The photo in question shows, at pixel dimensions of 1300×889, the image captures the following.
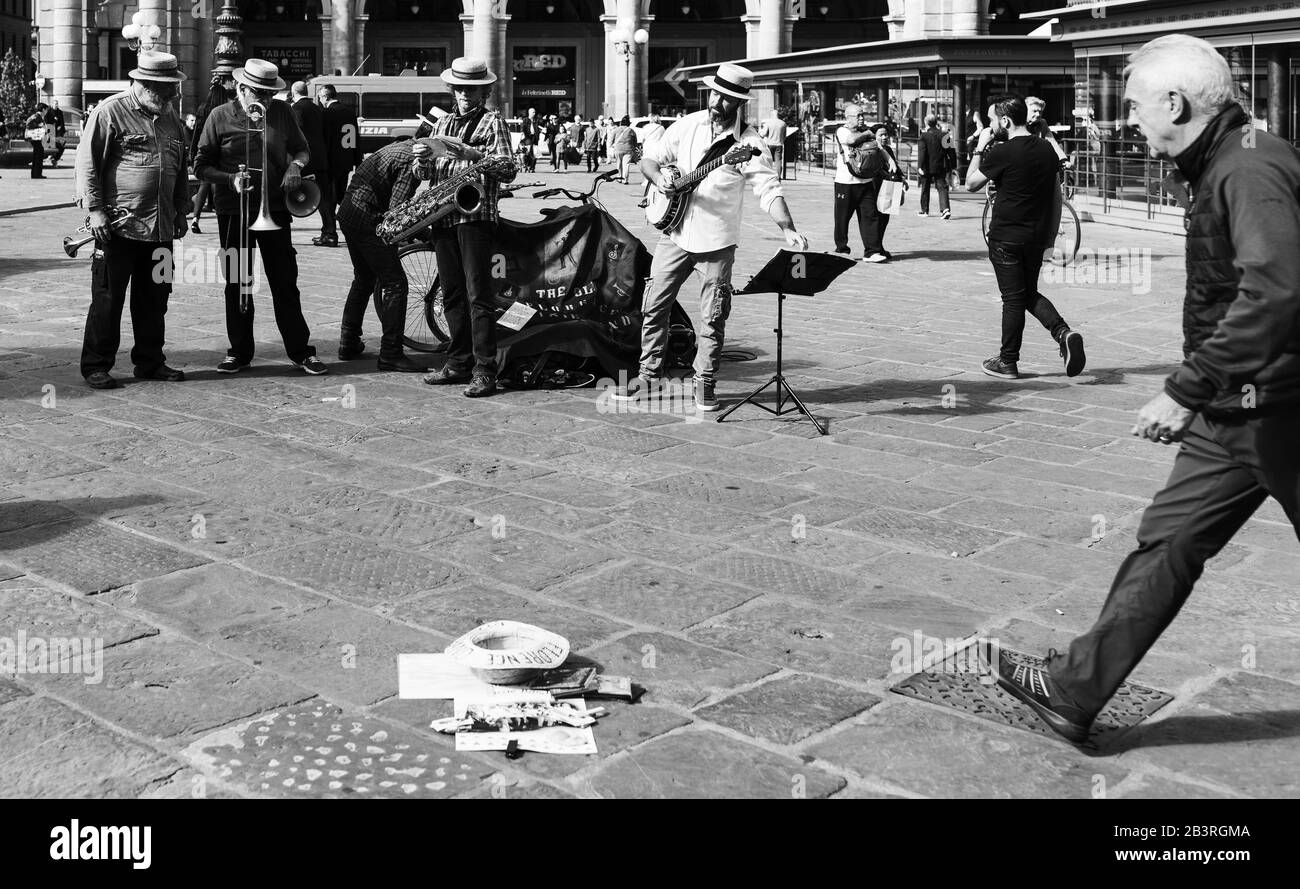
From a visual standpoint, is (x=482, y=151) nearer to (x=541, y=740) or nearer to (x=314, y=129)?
(x=541, y=740)

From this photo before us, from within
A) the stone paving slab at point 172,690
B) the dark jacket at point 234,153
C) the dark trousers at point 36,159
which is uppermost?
the dark trousers at point 36,159

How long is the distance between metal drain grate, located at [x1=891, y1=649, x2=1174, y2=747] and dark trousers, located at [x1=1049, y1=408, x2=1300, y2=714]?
0.73 feet

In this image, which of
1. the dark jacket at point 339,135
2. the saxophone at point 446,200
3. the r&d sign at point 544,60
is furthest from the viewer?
the r&d sign at point 544,60

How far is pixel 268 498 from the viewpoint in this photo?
250 inches

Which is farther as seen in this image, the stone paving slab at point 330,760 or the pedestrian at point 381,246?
the pedestrian at point 381,246

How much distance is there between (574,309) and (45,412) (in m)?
2.84

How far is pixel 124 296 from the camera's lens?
28.1 ft

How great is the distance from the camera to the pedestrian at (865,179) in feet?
52.5

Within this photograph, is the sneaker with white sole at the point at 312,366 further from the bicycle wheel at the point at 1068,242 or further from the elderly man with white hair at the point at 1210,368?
the bicycle wheel at the point at 1068,242

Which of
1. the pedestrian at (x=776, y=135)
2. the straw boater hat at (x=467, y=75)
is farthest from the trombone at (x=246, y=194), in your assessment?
the pedestrian at (x=776, y=135)

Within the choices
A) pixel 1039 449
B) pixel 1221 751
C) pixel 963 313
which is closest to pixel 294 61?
pixel 963 313

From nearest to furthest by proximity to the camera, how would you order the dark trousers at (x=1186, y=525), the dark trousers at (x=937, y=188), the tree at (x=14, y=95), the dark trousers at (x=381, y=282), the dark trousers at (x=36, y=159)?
the dark trousers at (x=1186, y=525) < the dark trousers at (x=381, y=282) < the dark trousers at (x=937, y=188) < the dark trousers at (x=36, y=159) < the tree at (x=14, y=95)

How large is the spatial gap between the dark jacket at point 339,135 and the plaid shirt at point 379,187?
6.91m

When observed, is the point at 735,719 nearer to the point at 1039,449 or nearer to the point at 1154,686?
the point at 1154,686
